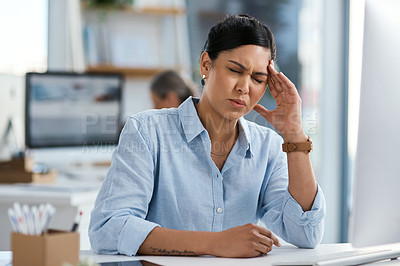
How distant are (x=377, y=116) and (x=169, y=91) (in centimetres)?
221

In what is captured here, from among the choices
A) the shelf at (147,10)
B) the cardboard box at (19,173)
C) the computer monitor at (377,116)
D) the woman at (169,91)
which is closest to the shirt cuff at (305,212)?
the computer monitor at (377,116)

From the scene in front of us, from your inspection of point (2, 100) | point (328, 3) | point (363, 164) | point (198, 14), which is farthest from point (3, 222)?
point (328, 3)

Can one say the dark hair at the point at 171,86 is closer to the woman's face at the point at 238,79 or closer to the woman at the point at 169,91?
the woman at the point at 169,91

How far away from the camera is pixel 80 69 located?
3.66 metres

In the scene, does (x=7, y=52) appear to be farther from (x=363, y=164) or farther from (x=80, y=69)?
(x=363, y=164)

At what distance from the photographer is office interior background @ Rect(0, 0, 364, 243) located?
11.9 feet

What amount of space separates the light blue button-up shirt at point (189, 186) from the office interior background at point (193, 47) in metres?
2.00

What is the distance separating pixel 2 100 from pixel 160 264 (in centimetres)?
203

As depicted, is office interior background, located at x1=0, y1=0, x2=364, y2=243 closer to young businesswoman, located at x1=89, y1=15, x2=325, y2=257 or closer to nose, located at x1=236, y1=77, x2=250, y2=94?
young businesswoman, located at x1=89, y1=15, x2=325, y2=257

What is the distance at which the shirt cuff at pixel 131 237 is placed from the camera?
47.9 inches

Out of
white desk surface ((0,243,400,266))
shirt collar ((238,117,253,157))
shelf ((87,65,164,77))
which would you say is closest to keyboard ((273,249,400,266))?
white desk surface ((0,243,400,266))

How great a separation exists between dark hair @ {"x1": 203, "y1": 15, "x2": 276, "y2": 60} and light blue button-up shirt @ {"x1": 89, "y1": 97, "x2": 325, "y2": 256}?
0.61 ft

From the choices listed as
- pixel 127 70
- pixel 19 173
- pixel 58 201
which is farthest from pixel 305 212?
pixel 127 70

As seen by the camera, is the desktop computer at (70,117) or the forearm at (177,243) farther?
the desktop computer at (70,117)
